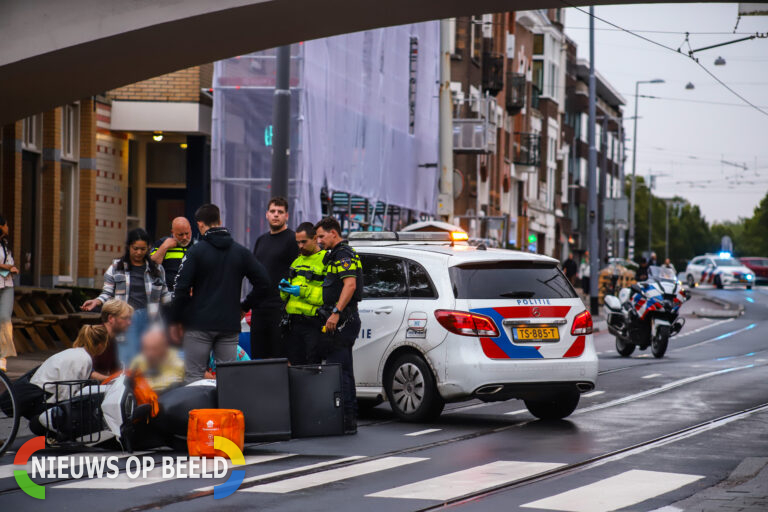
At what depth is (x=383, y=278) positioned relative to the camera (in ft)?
45.2

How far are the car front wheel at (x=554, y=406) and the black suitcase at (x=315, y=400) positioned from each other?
2553mm

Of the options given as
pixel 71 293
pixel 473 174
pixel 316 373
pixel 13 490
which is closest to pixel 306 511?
pixel 13 490

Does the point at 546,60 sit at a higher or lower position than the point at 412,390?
higher

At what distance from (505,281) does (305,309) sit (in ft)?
6.08

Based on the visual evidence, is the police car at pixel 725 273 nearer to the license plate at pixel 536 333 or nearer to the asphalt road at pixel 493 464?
the asphalt road at pixel 493 464

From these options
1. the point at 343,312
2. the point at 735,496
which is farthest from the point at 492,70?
the point at 735,496

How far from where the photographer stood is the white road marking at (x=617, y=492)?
8.42 m

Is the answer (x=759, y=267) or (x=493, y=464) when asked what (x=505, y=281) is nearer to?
(x=493, y=464)

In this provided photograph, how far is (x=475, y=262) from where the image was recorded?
13102mm

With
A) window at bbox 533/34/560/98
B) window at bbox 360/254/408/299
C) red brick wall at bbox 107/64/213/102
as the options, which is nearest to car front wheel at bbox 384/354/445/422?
window at bbox 360/254/408/299

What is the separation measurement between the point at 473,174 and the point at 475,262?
4053cm

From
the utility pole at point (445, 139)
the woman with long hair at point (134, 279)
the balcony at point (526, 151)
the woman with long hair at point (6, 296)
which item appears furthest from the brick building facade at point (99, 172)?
the balcony at point (526, 151)

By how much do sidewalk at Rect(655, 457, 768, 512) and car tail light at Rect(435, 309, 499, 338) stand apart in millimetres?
3296

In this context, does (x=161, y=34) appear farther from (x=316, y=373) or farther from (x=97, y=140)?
(x=97, y=140)
